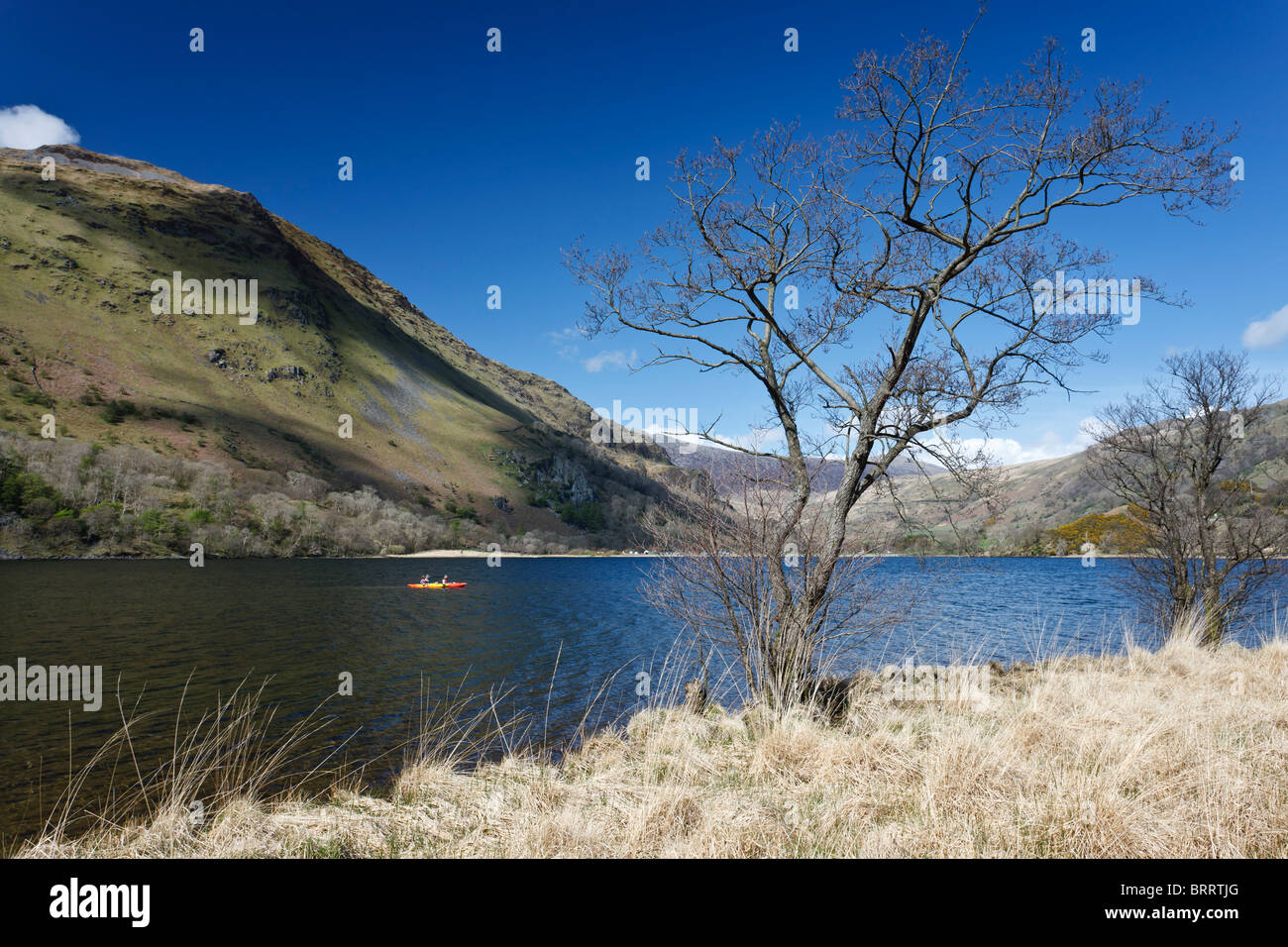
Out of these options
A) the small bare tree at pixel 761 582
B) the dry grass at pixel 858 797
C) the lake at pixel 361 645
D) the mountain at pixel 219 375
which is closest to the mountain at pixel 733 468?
the small bare tree at pixel 761 582

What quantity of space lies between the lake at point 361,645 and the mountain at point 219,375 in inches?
1950

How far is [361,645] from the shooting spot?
80.3 ft

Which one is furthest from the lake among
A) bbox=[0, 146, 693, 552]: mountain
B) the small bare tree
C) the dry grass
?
bbox=[0, 146, 693, 552]: mountain

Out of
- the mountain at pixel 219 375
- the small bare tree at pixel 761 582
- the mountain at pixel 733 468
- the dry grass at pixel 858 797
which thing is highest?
the mountain at pixel 219 375

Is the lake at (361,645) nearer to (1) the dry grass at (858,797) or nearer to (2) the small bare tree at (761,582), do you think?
(2) the small bare tree at (761,582)

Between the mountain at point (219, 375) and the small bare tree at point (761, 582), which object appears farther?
the mountain at point (219, 375)

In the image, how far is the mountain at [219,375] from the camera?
329 ft

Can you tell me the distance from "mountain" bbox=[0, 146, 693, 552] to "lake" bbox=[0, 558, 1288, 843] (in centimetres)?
4953

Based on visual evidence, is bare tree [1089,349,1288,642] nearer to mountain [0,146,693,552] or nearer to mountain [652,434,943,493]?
mountain [652,434,943,493]

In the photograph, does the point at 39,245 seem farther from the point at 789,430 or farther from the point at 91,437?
the point at 789,430

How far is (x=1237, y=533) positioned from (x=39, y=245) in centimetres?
19053

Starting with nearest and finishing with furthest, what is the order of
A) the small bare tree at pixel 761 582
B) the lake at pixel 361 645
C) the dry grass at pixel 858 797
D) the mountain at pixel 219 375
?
the dry grass at pixel 858 797 → the small bare tree at pixel 761 582 → the lake at pixel 361 645 → the mountain at pixel 219 375
